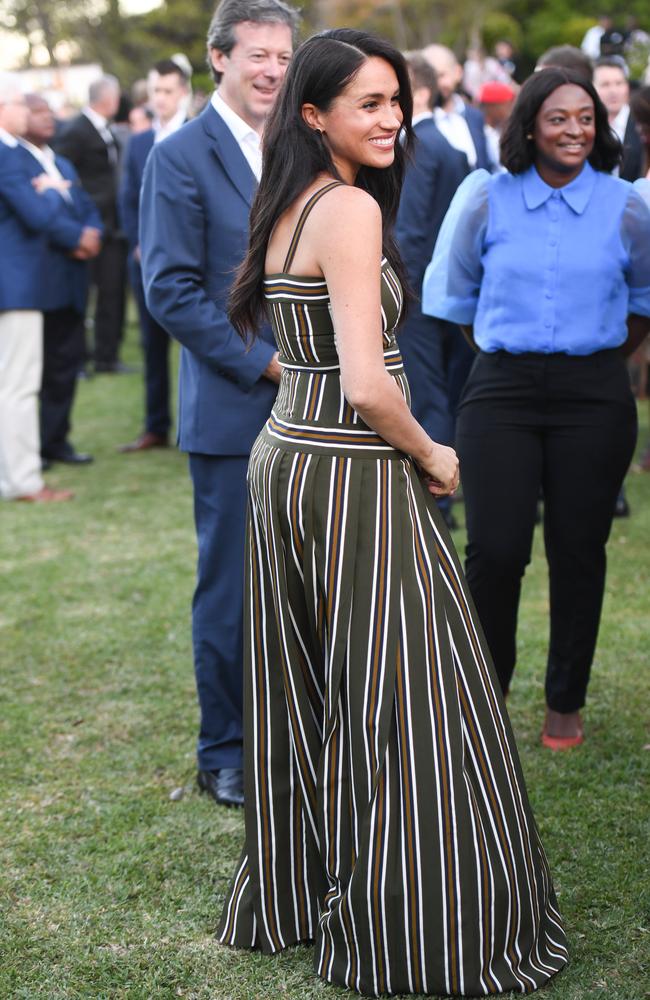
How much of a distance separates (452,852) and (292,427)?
3.38 feet

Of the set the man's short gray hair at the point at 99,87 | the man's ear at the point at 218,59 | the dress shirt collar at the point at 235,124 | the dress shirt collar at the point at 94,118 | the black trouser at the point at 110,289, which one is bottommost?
the black trouser at the point at 110,289

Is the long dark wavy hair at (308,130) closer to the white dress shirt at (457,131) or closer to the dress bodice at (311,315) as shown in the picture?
the dress bodice at (311,315)

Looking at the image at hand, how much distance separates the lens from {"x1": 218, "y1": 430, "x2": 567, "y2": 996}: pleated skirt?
9.21 feet

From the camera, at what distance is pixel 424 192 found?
6.35m

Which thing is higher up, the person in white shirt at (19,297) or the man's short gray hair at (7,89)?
the man's short gray hair at (7,89)

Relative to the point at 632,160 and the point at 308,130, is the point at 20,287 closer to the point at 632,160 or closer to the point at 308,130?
the point at 632,160

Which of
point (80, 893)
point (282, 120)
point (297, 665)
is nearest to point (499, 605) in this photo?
point (297, 665)

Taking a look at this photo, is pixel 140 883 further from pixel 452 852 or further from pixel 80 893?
pixel 452 852

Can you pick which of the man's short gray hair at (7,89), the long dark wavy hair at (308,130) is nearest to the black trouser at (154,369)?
the man's short gray hair at (7,89)

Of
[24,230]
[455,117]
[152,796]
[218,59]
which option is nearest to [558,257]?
[218,59]

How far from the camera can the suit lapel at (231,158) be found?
373 cm

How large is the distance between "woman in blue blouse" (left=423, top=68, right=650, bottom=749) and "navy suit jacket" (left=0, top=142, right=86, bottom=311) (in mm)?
4551

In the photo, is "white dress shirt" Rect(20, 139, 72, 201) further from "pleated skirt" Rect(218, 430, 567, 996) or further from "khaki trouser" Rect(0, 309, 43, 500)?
"pleated skirt" Rect(218, 430, 567, 996)

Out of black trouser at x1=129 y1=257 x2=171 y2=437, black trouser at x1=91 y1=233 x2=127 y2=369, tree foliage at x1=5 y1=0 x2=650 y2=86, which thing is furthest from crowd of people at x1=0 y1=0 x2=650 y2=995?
tree foliage at x1=5 y1=0 x2=650 y2=86
